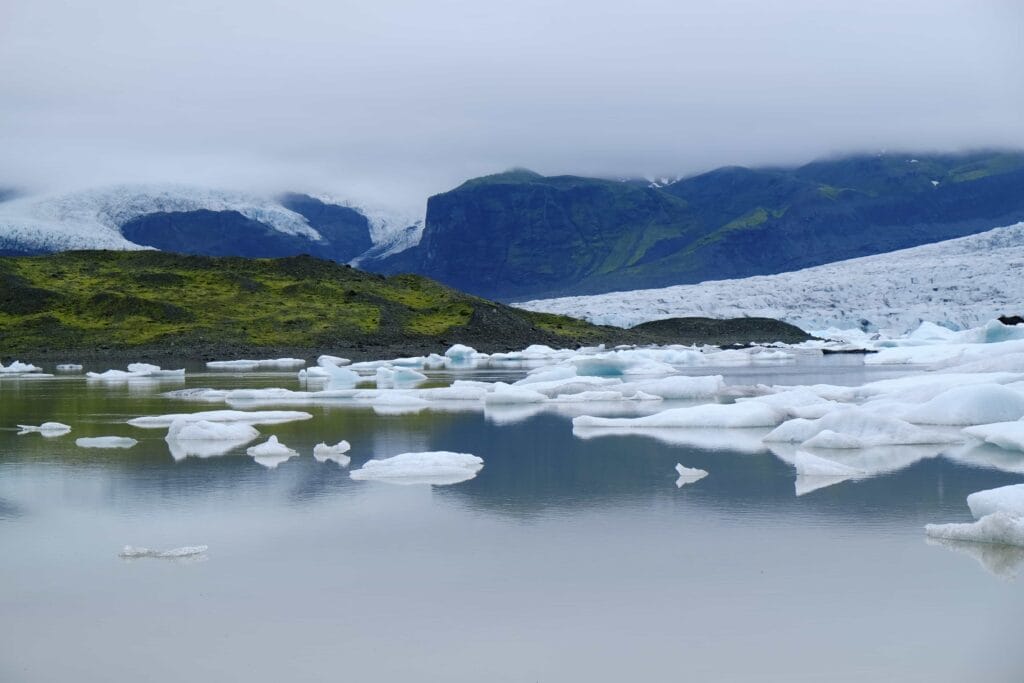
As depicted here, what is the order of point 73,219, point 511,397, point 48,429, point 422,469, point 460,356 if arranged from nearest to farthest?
point 422,469 < point 48,429 < point 511,397 < point 460,356 < point 73,219

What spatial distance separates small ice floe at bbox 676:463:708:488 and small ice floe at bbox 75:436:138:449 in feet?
25.9

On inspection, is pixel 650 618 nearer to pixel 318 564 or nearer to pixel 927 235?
pixel 318 564

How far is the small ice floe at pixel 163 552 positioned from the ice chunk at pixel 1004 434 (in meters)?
10.2

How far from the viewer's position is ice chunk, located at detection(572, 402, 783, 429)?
1700 cm

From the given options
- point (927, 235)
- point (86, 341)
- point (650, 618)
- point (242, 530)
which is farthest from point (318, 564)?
point (927, 235)

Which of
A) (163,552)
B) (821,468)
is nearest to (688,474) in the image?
(821,468)

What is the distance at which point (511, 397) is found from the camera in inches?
920

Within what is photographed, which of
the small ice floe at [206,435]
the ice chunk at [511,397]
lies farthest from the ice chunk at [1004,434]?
the ice chunk at [511,397]

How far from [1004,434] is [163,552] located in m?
10.7

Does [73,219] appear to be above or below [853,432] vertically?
above

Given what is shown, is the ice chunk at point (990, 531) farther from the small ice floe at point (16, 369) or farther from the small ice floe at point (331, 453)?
the small ice floe at point (16, 369)

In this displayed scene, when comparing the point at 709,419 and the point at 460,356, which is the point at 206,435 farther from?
the point at 460,356

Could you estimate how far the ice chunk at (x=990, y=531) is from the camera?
8.17m

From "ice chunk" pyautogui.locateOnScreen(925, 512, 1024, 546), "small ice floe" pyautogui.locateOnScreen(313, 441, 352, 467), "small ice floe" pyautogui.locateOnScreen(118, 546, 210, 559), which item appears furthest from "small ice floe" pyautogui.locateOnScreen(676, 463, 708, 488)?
"small ice floe" pyautogui.locateOnScreen(118, 546, 210, 559)
